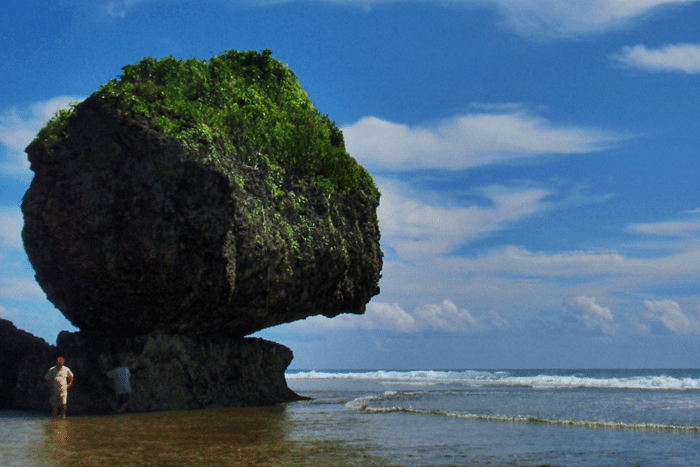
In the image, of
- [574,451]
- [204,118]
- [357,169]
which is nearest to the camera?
[574,451]

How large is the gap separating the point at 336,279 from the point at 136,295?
617 centimetres

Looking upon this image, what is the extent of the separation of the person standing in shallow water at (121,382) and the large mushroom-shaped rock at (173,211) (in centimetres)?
136

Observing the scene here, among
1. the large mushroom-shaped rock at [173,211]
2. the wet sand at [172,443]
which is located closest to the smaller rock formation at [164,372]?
the large mushroom-shaped rock at [173,211]

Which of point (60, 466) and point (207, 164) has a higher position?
point (207, 164)

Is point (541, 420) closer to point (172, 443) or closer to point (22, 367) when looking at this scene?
point (172, 443)

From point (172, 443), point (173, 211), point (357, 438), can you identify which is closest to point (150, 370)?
point (173, 211)

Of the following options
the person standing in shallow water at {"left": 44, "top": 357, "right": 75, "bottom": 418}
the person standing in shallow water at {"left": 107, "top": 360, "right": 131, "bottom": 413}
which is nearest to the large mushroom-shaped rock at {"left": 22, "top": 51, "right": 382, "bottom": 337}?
the person standing in shallow water at {"left": 107, "top": 360, "right": 131, "bottom": 413}

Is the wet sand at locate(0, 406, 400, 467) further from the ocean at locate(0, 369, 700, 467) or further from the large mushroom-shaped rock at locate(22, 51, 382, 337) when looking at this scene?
the large mushroom-shaped rock at locate(22, 51, 382, 337)

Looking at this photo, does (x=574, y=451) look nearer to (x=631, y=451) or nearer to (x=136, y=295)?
(x=631, y=451)

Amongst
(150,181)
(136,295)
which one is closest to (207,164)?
(150,181)

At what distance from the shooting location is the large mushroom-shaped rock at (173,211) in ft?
46.1

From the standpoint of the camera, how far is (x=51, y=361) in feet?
51.9

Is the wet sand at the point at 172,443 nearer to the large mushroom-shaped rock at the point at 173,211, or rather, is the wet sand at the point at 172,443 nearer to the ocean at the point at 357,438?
the ocean at the point at 357,438

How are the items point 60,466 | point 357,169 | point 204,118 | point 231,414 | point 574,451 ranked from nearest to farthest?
point 60,466 < point 574,451 < point 231,414 < point 204,118 < point 357,169
